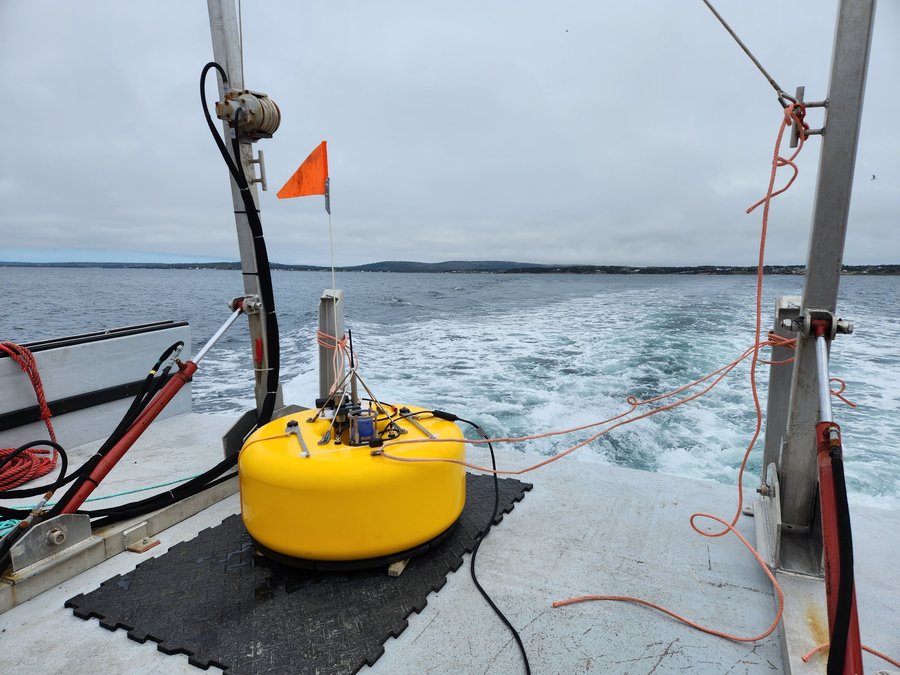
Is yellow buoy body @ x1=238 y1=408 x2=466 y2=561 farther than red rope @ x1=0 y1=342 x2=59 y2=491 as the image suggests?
No

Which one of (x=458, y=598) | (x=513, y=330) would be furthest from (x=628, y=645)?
(x=513, y=330)

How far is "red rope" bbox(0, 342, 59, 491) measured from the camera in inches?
107

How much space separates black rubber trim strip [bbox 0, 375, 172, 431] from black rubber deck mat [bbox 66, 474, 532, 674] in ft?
3.75

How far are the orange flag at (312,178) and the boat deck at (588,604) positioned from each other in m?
1.55

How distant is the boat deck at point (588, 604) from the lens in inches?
60.3

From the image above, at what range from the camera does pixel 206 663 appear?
4.88ft

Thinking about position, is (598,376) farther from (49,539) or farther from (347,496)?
(49,539)

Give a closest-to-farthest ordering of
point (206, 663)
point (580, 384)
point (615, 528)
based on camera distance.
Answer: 1. point (206, 663)
2. point (615, 528)
3. point (580, 384)

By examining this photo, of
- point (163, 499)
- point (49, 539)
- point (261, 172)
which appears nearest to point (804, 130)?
point (261, 172)

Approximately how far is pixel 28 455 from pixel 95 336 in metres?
0.83

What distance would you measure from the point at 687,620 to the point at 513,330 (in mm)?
8274

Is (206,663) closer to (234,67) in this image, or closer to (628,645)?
(628,645)

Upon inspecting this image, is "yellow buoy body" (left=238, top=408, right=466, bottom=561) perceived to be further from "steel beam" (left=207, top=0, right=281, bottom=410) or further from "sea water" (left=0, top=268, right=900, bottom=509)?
"sea water" (left=0, top=268, right=900, bottom=509)

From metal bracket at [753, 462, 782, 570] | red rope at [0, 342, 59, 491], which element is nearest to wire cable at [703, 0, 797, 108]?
metal bracket at [753, 462, 782, 570]
